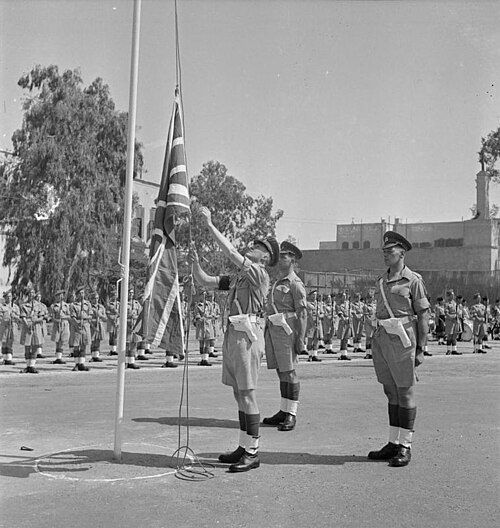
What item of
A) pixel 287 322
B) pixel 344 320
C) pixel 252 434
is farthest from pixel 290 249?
pixel 344 320

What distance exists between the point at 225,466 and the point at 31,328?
31.6ft

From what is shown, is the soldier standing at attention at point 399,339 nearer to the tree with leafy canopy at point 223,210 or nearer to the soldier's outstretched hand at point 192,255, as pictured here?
the soldier's outstretched hand at point 192,255

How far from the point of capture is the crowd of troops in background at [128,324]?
15.0 metres

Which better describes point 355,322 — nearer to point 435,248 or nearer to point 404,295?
point 404,295

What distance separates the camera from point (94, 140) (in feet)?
94.4

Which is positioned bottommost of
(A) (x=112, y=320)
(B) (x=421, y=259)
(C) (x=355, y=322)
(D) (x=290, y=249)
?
(A) (x=112, y=320)

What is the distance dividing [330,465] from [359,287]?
31747mm

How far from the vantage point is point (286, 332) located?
339 inches

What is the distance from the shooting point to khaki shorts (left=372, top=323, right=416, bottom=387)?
21.7 ft

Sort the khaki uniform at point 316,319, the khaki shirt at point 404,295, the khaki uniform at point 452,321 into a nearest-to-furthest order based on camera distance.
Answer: the khaki shirt at point 404,295
the khaki uniform at point 316,319
the khaki uniform at point 452,321

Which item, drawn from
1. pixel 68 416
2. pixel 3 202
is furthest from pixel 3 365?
pixel 3 202

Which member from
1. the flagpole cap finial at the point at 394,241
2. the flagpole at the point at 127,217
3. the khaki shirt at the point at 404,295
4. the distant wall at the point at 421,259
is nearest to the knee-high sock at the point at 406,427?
the khaki shirt at the point at 404,295

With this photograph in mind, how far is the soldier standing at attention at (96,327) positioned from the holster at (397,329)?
36.4ft

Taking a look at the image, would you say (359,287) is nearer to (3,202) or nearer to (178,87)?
(3,202)
